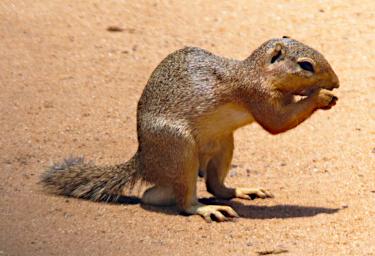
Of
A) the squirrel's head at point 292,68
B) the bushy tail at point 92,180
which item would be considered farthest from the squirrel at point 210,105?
the bushy tail at point 92,180

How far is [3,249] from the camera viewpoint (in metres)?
6.37

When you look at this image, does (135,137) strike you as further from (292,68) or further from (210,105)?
(292,68)

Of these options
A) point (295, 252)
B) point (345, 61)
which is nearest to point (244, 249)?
point (295, 252)

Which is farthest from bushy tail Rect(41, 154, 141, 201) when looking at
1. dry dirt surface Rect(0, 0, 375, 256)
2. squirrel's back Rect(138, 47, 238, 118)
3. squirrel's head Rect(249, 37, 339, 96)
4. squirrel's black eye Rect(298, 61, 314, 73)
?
squirrel's black eye Rect(298, 61, 314, 73)

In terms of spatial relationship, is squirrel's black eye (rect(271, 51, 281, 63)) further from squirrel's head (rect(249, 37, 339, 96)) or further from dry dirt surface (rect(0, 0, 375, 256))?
dry dirt surface (rect(0, 0, 375, 256))

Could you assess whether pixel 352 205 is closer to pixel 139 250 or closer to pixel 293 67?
pixel 293 67

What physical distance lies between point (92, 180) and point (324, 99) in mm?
2037

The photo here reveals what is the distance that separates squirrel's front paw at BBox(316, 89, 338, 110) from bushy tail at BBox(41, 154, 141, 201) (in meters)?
1.60

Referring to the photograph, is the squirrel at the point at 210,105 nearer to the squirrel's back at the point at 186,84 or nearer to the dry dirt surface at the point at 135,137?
the squirrel's back at the point at 186,84

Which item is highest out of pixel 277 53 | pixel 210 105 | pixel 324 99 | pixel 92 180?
pixel 277 53

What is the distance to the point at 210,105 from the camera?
23.8 ft

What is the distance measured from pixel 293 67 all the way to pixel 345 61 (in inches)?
161

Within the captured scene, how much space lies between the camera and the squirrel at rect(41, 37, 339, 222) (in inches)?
283

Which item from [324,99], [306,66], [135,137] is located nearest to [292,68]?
[306,66]
